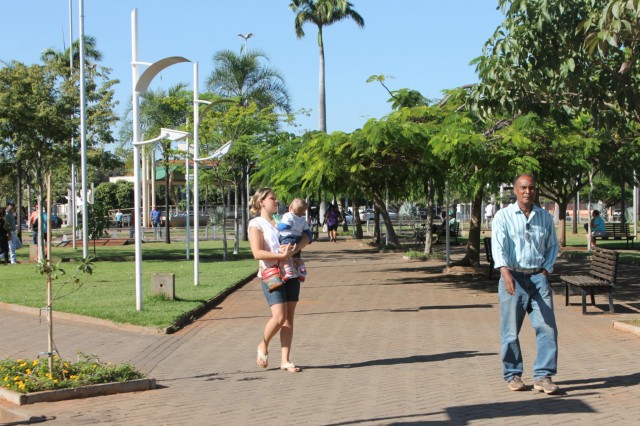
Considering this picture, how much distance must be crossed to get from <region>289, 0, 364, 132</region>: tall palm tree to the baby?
3708 centimetres

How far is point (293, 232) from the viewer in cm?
838

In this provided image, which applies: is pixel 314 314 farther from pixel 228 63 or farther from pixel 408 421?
pixel 228 63

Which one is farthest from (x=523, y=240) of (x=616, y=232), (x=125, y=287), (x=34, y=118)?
(x=616, y=232)

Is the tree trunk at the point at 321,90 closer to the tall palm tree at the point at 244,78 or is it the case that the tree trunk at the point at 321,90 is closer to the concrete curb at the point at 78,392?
the tall palm tree at the point at 244,78

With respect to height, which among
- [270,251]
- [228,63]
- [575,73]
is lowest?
[270,251]

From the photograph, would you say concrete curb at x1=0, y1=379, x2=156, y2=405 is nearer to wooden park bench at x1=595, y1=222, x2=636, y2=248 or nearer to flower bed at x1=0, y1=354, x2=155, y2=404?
flower bed at x1=0, y1=354, x2=155, y2=404

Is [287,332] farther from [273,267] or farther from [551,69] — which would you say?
[551,69]

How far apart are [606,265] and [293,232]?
6.68m

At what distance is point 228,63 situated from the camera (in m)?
39.9

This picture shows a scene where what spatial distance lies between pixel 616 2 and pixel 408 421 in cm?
466

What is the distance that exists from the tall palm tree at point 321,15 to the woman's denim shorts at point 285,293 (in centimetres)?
3736

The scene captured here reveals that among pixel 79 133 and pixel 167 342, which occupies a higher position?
pixel 79 133

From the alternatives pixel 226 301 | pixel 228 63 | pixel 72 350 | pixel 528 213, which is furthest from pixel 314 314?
pixel 228 63

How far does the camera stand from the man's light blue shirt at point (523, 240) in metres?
7.26
